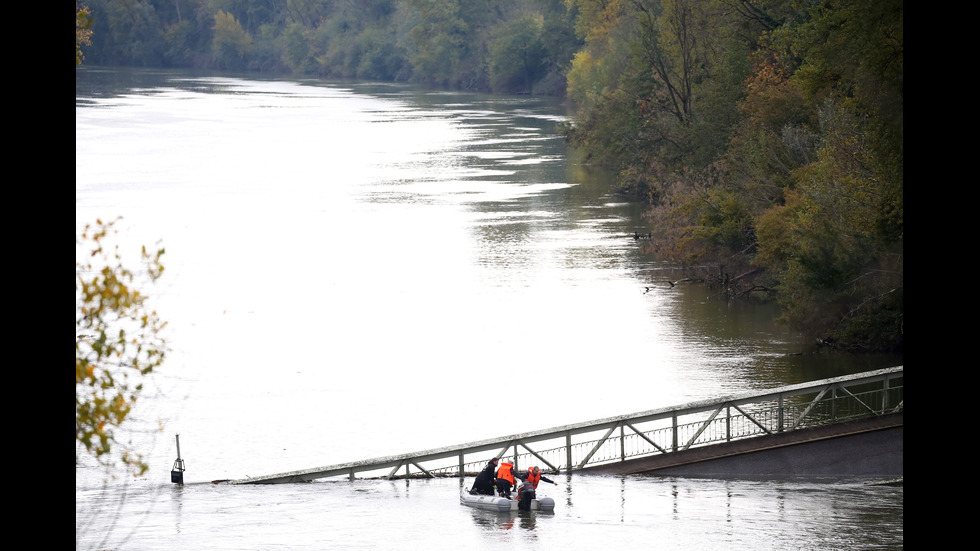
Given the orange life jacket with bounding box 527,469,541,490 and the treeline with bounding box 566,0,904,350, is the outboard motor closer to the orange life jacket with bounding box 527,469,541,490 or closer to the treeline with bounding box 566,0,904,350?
the orange life jacket with bounding box 527,469,541,490

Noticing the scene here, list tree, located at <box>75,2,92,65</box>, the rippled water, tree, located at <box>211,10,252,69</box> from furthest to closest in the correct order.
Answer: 1. tree, located at <box>211,10,252,69</box>
2. the rippled water
3. tree, located at <box>75,2,92,65</box>

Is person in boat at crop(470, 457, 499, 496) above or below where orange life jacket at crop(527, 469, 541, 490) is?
below

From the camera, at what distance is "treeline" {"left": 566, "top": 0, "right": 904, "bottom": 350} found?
27047 millimetres

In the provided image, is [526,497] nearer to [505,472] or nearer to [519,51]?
[505,472]

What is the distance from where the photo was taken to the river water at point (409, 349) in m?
15.6

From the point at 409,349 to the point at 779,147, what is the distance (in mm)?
15609

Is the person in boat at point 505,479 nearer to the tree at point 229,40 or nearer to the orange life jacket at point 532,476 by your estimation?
the orange life jacket at point 532,476

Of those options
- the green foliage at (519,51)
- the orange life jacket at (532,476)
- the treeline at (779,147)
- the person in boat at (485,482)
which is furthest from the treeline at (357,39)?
the orange life jacket at (532,476)

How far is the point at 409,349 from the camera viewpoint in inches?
1437

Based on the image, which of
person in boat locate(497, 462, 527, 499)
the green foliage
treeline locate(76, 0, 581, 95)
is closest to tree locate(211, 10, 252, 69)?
treeline locate(76, 0, 581, 95)

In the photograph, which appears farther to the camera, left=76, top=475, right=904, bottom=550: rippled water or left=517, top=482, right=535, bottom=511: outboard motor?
left=517, top=482, right=535, bottom=511: outboard motor

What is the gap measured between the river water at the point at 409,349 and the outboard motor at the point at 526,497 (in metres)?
0.44

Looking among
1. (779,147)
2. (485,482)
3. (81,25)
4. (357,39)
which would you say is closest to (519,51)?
(357,39)

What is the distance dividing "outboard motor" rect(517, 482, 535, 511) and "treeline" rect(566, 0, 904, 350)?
11.8 m
